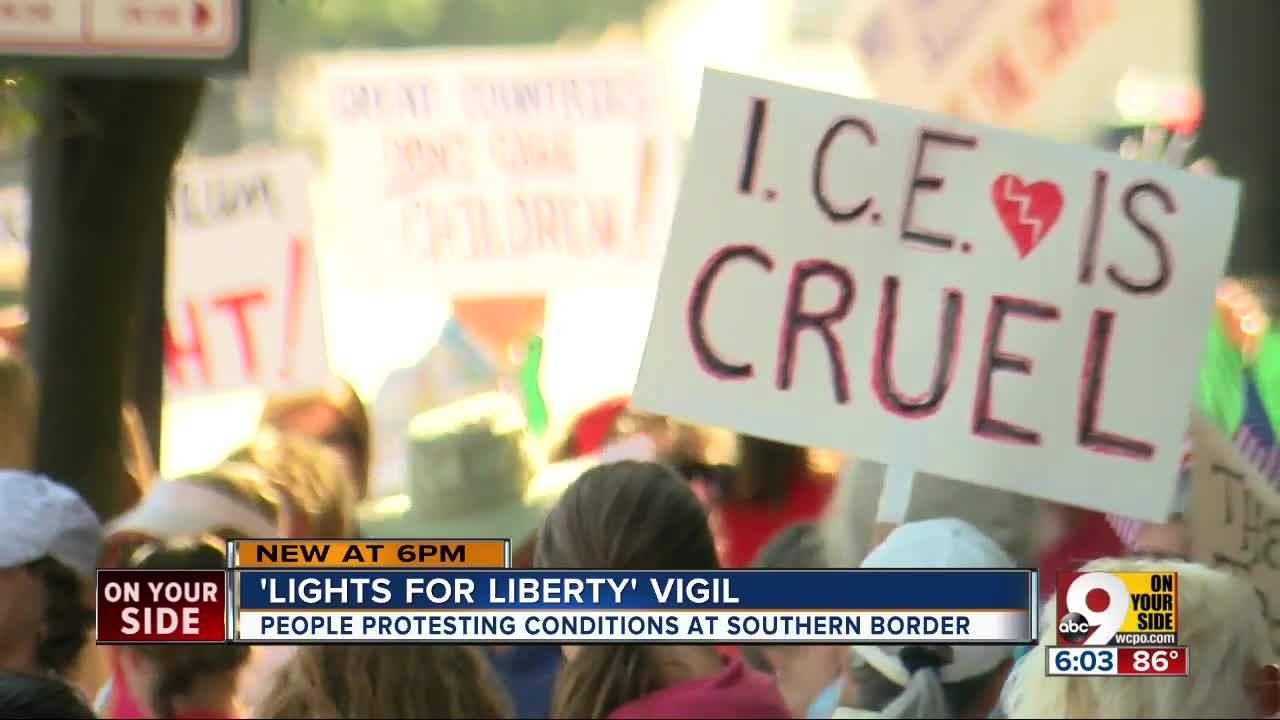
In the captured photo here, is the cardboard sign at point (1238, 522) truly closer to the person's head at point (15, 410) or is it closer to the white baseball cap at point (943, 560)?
the white baseball cap at point (943, 560)

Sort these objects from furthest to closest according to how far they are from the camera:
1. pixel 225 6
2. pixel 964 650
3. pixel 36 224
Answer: pixel 36 224, pixel 225 6, pixel 964 650

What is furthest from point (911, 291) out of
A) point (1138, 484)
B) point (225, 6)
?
point (225, 6)

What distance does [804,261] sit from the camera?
3.71m

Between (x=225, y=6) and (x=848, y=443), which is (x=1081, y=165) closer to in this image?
(x=848, y=443)

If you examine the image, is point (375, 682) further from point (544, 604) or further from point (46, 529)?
point (46, 529)

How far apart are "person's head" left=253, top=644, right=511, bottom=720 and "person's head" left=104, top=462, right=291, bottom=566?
1.18ft

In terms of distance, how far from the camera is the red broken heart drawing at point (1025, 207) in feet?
12.2

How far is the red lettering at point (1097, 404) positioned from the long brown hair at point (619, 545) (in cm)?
60

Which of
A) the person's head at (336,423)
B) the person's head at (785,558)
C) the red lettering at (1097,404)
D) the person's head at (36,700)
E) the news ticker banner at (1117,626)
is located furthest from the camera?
the person's head at (336,423)

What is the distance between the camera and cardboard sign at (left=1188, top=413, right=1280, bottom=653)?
3.57 metres

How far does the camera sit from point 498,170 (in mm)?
7289

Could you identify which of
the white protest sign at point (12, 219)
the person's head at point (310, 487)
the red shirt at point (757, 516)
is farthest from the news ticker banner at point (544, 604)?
the white protest sign at point (12, 219)

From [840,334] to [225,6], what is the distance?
105 cm

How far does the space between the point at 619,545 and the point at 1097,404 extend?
30.3 inches
